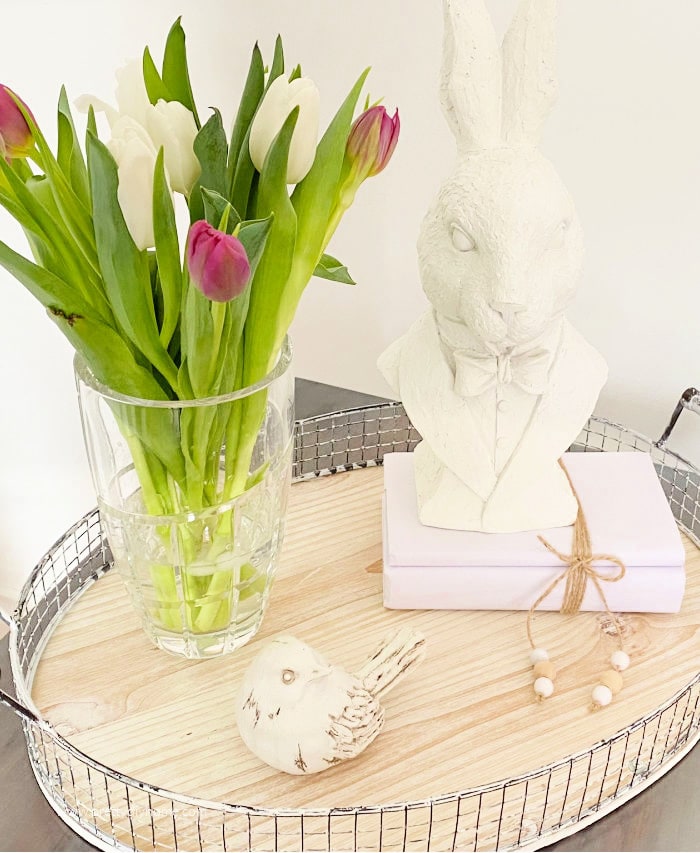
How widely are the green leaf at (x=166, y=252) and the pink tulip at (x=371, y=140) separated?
0.11 meters

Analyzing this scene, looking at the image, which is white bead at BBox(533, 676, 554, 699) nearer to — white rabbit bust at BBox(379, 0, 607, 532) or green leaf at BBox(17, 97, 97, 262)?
white rabbit bust at BBox(379, 0, 607, 532)

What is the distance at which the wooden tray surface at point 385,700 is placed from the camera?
601 millimetres

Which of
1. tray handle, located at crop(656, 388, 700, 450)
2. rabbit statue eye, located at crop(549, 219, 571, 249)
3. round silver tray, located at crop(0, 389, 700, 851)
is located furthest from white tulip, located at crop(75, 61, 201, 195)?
tray handle, located at crop(656, 388, 700, 450)

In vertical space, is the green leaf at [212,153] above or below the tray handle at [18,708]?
above

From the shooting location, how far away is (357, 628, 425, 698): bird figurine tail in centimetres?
62

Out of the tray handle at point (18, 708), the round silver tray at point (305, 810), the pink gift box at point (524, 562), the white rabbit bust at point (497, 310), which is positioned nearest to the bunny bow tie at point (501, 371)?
the white rabbit bust at point (497, 310)

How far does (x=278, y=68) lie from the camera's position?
0.61 metres

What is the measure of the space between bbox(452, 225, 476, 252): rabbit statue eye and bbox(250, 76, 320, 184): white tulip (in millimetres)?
92

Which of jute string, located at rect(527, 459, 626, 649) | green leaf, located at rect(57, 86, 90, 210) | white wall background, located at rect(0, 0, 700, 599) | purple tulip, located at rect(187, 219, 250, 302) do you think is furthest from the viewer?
white wall background, located at rect(0, 0, 700, 599)

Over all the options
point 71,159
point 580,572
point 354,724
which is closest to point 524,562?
point 580,572

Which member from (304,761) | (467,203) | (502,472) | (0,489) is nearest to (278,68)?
(467,203)

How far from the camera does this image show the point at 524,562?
690 mm

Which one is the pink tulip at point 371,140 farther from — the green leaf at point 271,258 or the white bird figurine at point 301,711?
the white bird figurine at point 301,711

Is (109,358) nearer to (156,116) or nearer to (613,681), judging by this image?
(156,116)
